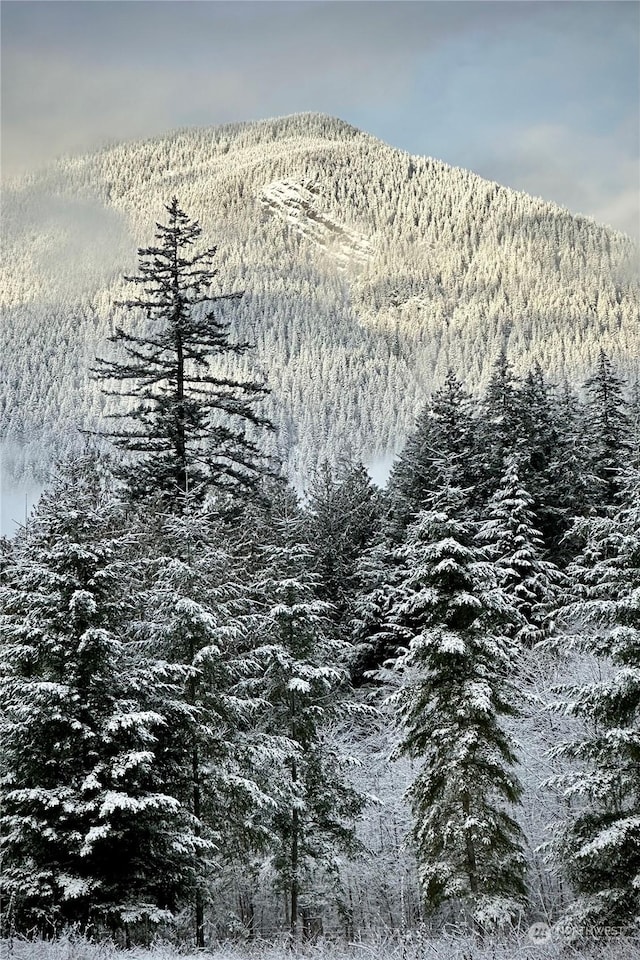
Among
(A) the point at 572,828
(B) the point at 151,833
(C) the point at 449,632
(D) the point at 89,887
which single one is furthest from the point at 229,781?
(A) the point at 572,828

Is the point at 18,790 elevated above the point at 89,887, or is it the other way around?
the point at 18,790

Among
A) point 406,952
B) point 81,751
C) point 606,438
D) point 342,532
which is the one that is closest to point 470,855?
point 406,952

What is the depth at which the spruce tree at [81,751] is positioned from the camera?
1293 cm

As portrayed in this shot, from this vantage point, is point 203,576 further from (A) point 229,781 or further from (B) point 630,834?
(B) point 630,834

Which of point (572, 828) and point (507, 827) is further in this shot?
point (507, 827)

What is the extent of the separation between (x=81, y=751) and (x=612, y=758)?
9.59 m

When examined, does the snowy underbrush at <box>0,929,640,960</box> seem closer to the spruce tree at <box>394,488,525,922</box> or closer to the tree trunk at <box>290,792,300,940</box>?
the spruce tree at <box>394,488,525,922</box>

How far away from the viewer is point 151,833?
13.8 metres

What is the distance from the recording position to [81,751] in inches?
543

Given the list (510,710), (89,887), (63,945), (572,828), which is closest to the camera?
(63,945)

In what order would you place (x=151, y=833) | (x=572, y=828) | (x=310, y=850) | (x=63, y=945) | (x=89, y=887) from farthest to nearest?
1. (x=310, y=850)
2. (x=572, y=828)
3. (x=151, y=833)
4. (x=89, y=887)
5. (x=63, y=945)

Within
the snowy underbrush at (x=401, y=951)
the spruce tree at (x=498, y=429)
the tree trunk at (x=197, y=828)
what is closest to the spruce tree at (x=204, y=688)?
the tree trunk at (x=197, y=828)

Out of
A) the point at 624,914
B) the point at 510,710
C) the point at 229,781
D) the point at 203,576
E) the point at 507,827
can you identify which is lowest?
the point at 624,914

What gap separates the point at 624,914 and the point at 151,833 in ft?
26.4
